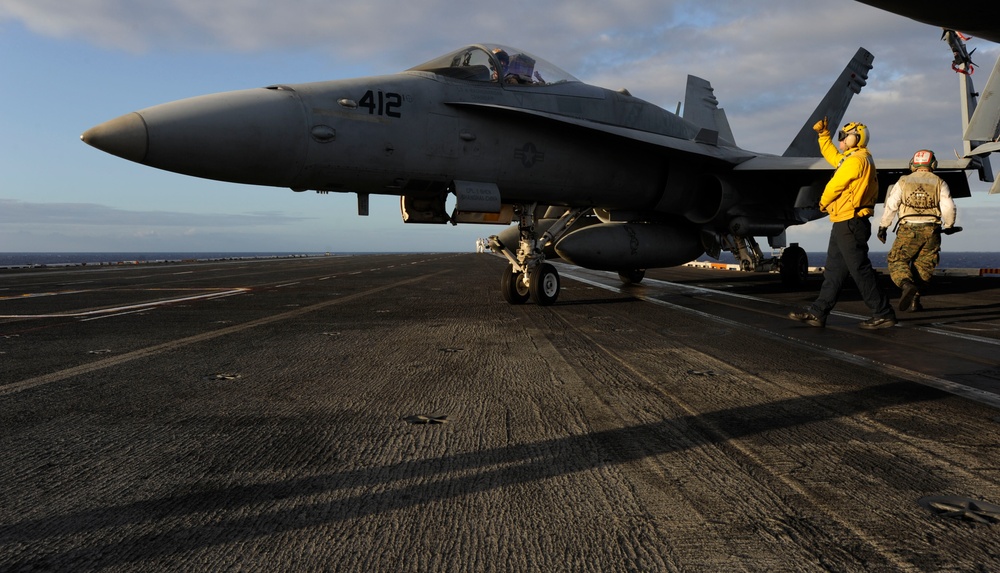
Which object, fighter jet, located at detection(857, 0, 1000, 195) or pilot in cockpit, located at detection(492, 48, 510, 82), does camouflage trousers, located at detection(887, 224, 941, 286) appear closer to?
fighter jet, located at detection(857, 0, 1000, 195)

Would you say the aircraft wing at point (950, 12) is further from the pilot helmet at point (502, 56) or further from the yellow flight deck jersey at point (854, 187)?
the pilot helmet at point (502, 56)

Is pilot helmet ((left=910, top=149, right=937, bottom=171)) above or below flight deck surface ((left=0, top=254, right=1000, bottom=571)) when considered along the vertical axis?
above

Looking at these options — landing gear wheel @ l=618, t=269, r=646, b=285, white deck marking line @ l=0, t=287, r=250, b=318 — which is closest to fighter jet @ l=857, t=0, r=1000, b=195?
landing gear wheel @ l=618, t=269, r=646, b=285

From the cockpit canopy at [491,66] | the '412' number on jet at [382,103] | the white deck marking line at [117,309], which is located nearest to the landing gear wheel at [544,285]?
the cockpit canopy at [491,66]

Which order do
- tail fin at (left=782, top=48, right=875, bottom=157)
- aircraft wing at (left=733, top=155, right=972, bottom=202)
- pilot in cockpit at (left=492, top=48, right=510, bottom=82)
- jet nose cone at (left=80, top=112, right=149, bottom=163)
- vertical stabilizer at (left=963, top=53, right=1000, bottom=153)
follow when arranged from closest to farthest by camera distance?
jet nose cone at (left=80, top=112, right=149, bottom=163) → pilot in cockpit at (left=492, top=48, right=510, bottom=82) → aircraft wing at (left=733, top=155, right=972, bottom=202) → tail fin at (left=782, top=48, right=875, bottom=157) → vertical stabilizer at (left=963, top=53, right=1000, bottom=153)

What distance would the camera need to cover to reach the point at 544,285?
859 cm

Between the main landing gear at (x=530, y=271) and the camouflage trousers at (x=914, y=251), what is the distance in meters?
4.53

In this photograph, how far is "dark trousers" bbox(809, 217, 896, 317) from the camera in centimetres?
634

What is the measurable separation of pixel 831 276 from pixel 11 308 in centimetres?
1087

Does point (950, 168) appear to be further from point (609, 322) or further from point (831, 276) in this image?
point (609, 322)

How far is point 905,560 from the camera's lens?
1.54 m

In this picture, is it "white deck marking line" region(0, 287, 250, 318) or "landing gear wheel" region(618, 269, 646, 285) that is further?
"landing gear wheel" region(618, 269, 646, 285)

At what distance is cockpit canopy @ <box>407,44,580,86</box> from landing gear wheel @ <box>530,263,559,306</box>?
2639 millimetres

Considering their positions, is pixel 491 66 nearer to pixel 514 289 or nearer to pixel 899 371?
pixel 514 289
